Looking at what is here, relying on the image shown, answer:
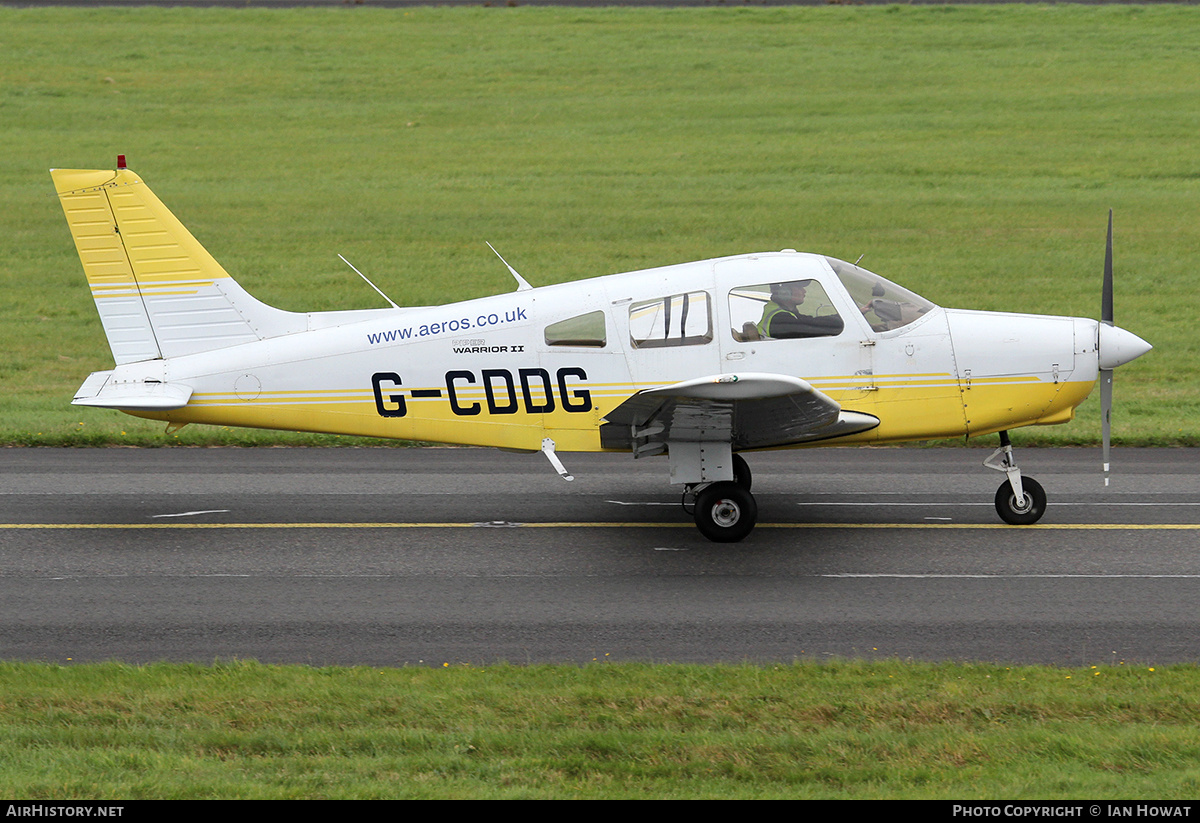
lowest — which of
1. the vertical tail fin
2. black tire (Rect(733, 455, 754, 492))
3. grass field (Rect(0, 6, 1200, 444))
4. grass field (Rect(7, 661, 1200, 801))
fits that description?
grass field (Rect(7, 661, 1200, 801))

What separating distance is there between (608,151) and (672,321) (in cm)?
2176

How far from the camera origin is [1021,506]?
11094 millimetres

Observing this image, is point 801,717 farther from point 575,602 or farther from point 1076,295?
point 1076,295

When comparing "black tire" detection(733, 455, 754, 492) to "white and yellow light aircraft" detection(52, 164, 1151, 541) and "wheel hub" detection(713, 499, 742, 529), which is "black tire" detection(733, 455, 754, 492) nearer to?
"white and yellow light aircraft" detection(52, 164, 1151, 541)

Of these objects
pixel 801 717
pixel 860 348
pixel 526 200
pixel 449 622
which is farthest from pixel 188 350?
pixel 526 200

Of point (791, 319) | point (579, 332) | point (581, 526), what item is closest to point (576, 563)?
point (581, 526)

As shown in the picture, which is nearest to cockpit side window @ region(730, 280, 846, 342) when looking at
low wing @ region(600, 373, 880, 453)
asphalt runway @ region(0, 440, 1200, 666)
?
low wing @ region(600, 373, 880, 453)

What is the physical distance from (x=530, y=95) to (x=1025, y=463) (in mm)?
25540

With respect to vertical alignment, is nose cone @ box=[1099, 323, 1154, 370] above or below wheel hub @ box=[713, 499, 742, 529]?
above

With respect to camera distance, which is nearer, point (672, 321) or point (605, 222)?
point (672, 321)

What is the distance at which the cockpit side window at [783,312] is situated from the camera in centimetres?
1071

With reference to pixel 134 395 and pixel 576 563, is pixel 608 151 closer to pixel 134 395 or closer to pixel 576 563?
pixel 134 395

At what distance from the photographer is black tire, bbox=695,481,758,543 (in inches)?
416

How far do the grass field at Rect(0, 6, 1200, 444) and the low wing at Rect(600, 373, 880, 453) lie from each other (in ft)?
18.8
